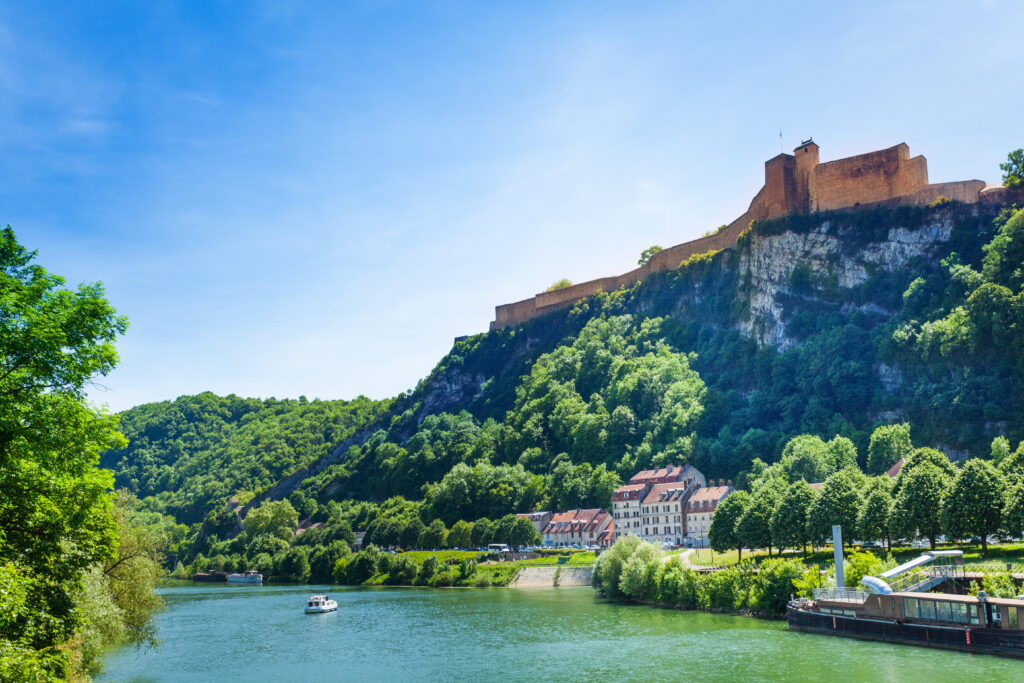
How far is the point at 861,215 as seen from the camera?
332 ft

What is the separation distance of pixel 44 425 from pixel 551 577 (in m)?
69.8

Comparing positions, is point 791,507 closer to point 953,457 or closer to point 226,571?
point 953,457

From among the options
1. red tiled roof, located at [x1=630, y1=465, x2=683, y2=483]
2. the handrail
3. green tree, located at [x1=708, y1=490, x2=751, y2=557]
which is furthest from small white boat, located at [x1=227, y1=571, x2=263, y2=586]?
the handrail

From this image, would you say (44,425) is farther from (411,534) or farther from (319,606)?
(411,534)

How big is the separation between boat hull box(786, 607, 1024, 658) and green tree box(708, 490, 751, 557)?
19.1m

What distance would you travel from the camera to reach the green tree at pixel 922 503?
4931cm

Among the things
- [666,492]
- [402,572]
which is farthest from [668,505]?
[402,572]

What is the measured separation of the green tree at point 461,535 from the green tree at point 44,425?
84.7 m

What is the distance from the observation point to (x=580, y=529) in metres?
97.7

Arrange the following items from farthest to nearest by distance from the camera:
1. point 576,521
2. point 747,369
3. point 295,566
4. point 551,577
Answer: point 295,566 → point 747,369 → point 576,521 → point 551,577

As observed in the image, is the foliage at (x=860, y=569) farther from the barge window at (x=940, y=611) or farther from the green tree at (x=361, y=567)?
the green tree at (x=361, y=567)

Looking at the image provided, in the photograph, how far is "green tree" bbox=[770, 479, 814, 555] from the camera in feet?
188

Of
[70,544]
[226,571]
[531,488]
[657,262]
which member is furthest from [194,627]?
[657,262]

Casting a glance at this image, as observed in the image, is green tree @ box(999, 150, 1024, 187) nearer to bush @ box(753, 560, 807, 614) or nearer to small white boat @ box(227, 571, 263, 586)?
bush @ box(753, 560, 807, 614)
